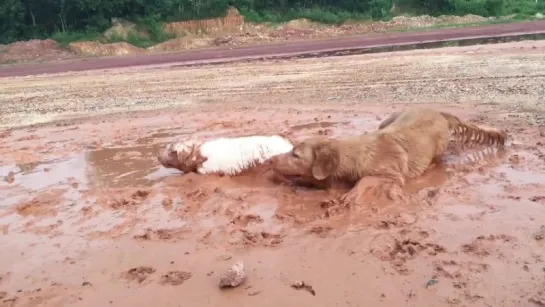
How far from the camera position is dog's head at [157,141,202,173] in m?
7.48

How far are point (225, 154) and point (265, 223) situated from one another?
209 cm

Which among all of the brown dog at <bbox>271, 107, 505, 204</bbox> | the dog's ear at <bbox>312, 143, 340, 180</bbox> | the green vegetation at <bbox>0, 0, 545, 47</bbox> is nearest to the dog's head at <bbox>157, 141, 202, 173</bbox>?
the brown dog at <bbox>271, 107, 505, 204</bbox>

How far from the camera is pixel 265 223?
215 inches

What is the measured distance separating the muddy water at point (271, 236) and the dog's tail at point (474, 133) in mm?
241

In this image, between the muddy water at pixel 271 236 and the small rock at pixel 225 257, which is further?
the small rock at pixel 225 257

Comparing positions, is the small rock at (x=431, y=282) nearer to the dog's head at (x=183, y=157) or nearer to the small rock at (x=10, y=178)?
the dog's head at (x=183, y=157)

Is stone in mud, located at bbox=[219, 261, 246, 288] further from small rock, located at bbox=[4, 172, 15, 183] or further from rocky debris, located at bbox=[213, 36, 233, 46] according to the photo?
rocky debris, located at bbox=[213, 36, 233, 46]

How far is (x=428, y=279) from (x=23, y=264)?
11.7 feet

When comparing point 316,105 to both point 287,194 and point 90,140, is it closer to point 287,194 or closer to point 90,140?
point 90,140

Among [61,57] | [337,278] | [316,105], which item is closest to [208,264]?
[337,278]

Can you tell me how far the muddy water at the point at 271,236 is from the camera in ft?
13.1

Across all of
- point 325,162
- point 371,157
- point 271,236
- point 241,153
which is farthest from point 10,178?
point 371,157

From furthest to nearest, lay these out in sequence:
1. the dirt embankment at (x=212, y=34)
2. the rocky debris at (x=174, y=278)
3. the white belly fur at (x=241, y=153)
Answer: the dirt embankment at (x=212, y=34) < the white belly fur at (x=241, y=153) < the rocky debris at (x=174, y=278)

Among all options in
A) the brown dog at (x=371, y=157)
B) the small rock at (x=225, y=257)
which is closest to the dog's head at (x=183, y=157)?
the brown dog at (x=371, y=157)
